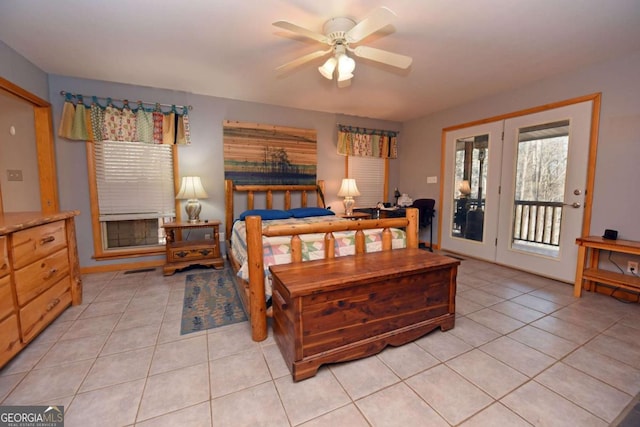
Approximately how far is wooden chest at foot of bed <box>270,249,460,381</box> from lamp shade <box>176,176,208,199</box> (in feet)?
6.96

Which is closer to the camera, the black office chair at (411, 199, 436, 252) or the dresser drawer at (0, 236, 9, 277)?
the dresser drawer at (0, 236, 9, 277)

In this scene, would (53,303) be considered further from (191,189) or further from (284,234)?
(284,234)

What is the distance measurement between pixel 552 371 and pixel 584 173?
234 centimetres

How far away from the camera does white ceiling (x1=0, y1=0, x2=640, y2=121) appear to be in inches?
74.6

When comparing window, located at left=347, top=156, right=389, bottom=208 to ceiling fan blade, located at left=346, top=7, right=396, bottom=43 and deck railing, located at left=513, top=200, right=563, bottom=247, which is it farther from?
ceiling fan blade, located at left=346, top=7, right=396, bottom=43

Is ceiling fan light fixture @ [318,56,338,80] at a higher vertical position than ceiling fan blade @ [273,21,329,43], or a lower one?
lower

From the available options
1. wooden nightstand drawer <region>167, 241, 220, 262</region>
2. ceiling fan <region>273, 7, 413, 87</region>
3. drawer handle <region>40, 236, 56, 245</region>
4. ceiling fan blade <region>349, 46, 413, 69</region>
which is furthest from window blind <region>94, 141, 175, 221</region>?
ceiling fan blade <region>349, 46, 413, 69</region>

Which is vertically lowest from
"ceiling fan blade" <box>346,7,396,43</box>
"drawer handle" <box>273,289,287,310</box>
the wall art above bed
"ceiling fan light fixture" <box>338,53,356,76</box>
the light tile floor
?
the light tile floor

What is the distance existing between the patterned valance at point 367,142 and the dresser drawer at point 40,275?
12.3 ft

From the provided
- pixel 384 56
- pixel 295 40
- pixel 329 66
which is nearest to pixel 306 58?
pixel 329 66

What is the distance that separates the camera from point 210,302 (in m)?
2.58

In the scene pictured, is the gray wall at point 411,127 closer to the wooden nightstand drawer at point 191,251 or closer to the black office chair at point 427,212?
the black office chair at point 427,212

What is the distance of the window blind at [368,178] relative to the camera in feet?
15.9

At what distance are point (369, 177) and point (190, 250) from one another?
3268mm
